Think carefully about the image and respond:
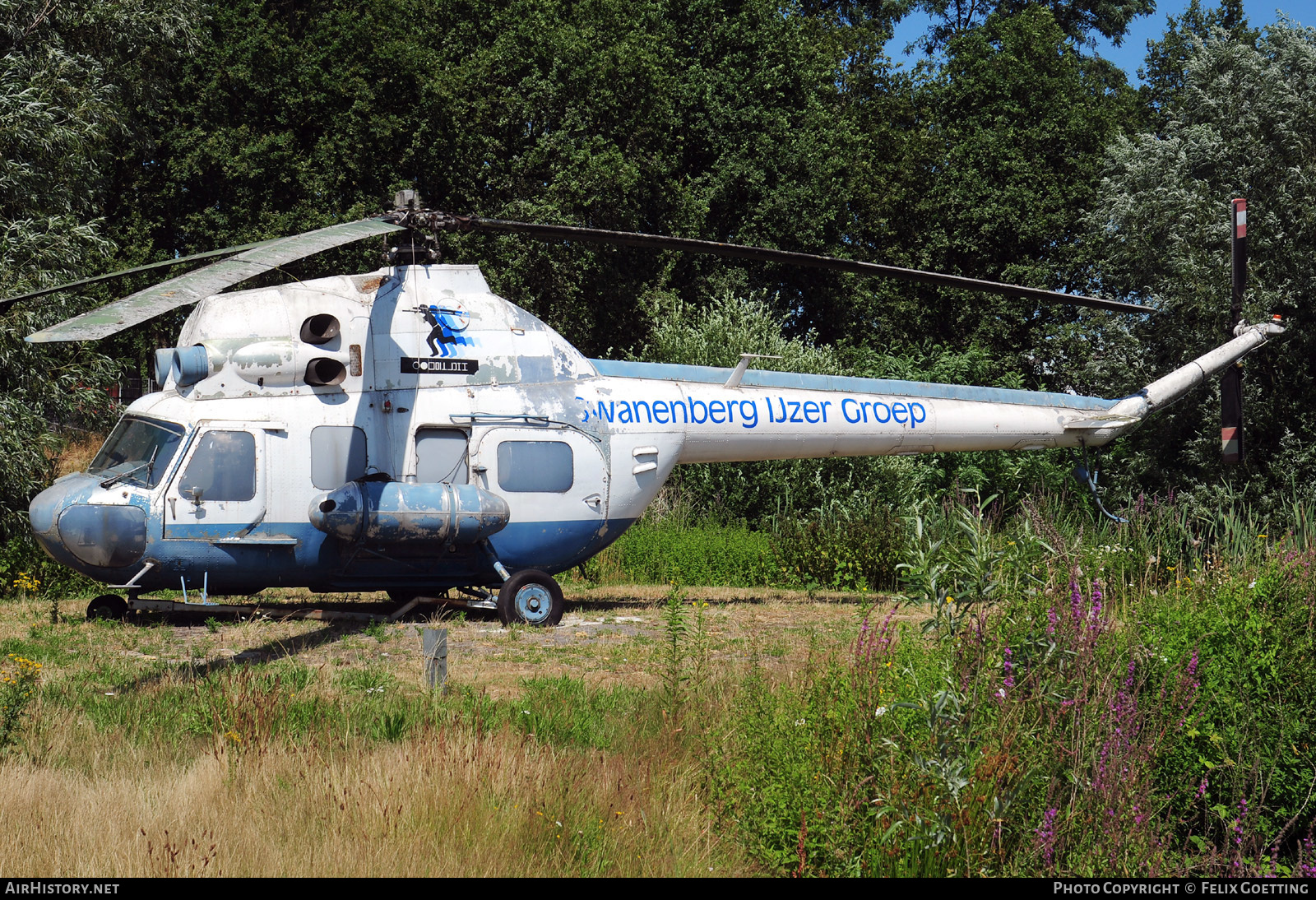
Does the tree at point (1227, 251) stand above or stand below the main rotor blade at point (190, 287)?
above

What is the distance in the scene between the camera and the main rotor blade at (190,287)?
712 cm

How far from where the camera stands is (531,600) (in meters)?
11.4

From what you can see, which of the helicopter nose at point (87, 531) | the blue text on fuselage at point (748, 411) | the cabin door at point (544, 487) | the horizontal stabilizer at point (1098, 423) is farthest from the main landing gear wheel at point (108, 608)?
the horizontal stabilizer at point (1098, 423)

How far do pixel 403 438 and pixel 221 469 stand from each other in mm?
1748

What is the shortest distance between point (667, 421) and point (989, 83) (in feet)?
89.4

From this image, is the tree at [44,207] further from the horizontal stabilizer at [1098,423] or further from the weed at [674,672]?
the horizontal stabilizer at [1098,423]

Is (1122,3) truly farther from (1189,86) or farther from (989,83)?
(1189,86)

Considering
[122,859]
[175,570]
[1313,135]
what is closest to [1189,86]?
[1313,135]

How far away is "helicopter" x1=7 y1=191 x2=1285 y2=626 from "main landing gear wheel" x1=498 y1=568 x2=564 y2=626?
3 centimetres

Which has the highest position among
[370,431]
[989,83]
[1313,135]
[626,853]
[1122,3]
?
[1122,3]

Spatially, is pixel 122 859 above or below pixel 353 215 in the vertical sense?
below

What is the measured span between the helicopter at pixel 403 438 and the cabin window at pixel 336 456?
0.06 feet

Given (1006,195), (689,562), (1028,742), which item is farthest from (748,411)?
(1006,195)

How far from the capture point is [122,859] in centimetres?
480
